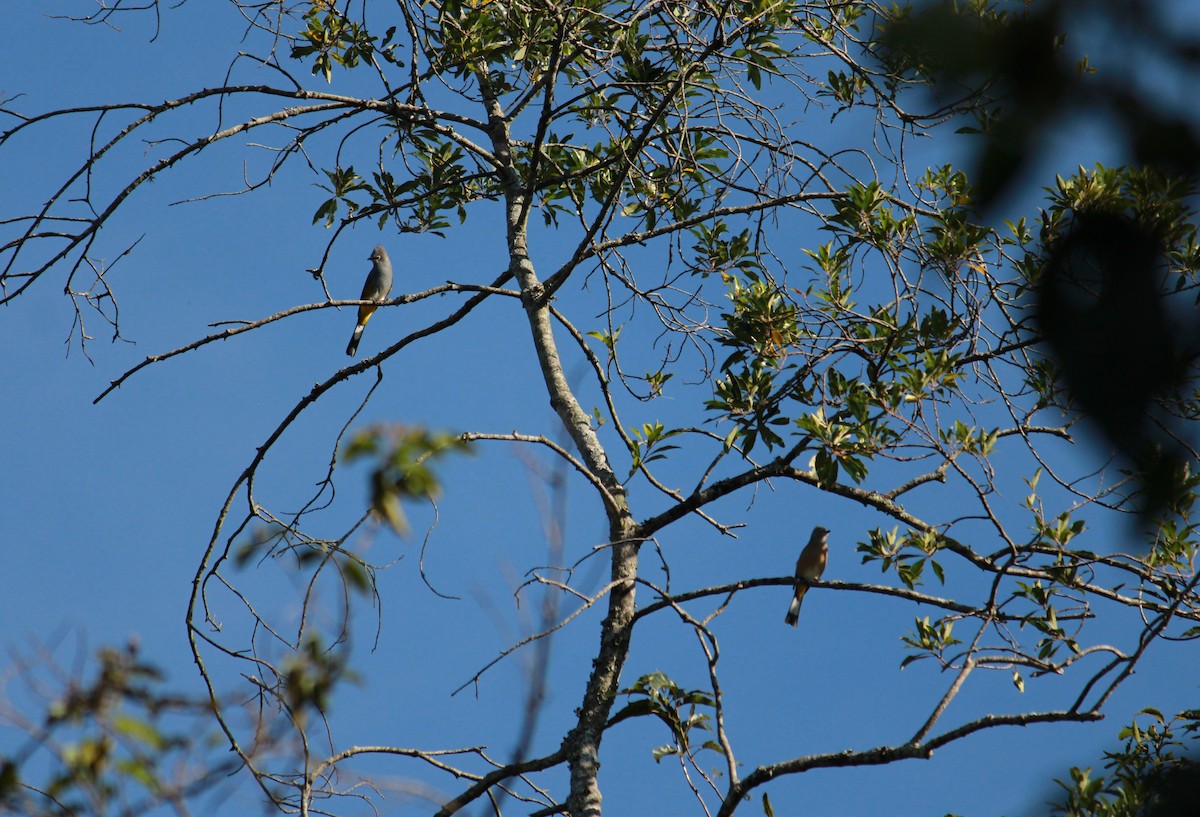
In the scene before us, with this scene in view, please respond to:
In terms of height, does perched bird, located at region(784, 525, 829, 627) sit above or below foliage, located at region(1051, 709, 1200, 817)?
above

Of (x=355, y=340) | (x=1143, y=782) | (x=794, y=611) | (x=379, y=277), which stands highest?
(x=379, y=277)

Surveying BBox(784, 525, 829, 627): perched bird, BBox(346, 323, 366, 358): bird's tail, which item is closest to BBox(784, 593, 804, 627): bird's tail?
BBox(784, 525, 829, 627): perched bird

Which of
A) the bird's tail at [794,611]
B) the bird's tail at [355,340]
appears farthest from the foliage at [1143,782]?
the bird's tail at [355,340]

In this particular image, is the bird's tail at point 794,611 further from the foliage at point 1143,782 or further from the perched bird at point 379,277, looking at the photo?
the perched bird at point 379,277

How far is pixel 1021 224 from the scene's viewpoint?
14.0ft

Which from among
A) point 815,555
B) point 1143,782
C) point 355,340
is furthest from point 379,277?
point 1143,782

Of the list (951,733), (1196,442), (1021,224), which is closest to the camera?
(1196,442)

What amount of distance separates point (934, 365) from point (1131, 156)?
2.92 metres

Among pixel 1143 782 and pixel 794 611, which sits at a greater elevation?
pixel 794 611

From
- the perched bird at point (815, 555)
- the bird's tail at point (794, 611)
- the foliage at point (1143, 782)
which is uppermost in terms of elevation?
the perched bird at point (815, 555)

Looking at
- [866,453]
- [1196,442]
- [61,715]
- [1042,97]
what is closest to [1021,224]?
[866,453]

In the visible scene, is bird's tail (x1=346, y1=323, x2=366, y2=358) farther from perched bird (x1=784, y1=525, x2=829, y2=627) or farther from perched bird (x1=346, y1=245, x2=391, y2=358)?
perched bird (x1=784, y1=525, x2=829, y2=627)

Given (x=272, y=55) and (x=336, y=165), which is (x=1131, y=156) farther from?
(x=336, y=165)

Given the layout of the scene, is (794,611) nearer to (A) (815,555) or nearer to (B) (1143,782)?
(A) (815,555)
